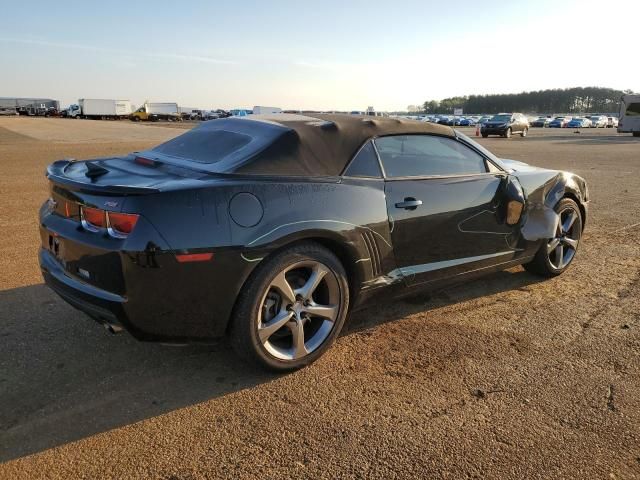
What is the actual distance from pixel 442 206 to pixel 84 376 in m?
2.60

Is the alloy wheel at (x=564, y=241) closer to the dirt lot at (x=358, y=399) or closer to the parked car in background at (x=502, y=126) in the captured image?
the dirt lot at (x=358, y=399)

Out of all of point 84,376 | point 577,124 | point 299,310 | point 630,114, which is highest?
Result: point 577,124

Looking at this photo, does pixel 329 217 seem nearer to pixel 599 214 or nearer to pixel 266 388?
pixel 266 388

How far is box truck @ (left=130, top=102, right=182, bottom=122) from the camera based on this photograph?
80625 millimetres

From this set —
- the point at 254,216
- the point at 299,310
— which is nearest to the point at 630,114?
the point at 299,310

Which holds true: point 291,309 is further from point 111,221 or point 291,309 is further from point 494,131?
point 494,131

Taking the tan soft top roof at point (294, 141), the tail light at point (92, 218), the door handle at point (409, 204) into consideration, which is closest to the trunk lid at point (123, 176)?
the tail light at point (92, 218)

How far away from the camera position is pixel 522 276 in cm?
510

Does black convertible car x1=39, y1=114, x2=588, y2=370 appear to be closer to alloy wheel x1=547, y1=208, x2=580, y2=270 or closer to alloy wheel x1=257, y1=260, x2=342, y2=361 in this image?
alloy wheel x1=257, y1=260, x2=342, y2=361

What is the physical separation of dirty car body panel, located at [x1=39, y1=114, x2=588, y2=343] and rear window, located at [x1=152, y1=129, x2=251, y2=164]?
0.05 feet

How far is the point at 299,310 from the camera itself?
10.3ft

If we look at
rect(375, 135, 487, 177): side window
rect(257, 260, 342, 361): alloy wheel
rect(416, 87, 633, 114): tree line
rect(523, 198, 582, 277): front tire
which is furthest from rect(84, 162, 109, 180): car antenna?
rect(416, 87, 633, 114): tree line

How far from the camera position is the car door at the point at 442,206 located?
361cm

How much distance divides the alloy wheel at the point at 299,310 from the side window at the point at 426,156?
92 cm
